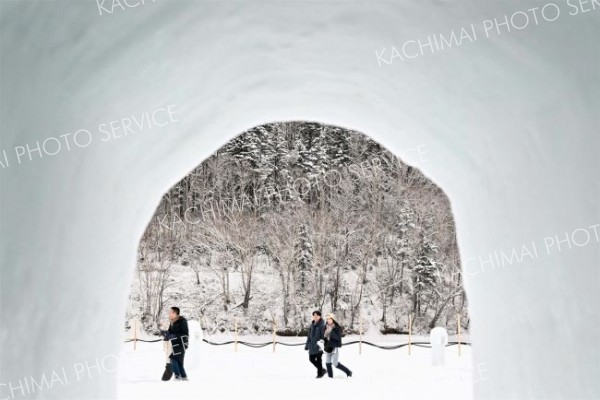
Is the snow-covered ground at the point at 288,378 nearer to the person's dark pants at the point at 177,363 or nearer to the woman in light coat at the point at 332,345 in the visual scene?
the person's dark pants at the point at 177,363

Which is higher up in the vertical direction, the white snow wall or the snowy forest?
the snowy forest

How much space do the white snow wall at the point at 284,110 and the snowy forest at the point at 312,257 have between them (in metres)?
25.5

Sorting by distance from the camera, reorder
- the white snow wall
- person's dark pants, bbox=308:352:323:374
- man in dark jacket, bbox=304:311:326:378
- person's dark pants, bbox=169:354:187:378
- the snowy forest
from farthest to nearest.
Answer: the snowy forest → person's dark pants, bbox=308:352:323:374 → man in dark jacket, bbox=304:311:326:378 → person's dark pants, bbox=169:354:187:378 → the white snow wall

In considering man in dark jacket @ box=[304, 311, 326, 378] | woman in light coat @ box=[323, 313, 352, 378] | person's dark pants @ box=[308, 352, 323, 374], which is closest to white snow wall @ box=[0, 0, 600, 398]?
woman in light coat @ box=[323, 313, 352, 378]

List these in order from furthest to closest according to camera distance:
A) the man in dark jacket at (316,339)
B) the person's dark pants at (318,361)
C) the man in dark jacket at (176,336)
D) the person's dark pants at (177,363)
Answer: the person's dark pants at (318,361), the man in dark jacket at (316,339), the person's dark pants at (177,363), the man in dark jacket at (176,336)

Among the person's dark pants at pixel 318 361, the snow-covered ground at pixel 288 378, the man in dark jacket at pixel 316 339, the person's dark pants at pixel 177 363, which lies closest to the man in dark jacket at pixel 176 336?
the person's dark pants at pixel 177 363

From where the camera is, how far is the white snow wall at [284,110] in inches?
104

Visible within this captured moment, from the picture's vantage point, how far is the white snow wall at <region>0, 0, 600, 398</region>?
264 centimetres

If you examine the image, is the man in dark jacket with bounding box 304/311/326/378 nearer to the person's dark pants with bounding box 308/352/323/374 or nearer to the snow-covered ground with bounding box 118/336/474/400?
the person's dark pants with bounding box 308/352/323/374

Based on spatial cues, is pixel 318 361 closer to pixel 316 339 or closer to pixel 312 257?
pixel 316 339

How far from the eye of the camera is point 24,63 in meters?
2.49

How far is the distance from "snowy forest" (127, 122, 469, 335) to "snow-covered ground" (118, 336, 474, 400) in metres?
10.1

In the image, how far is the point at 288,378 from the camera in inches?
486

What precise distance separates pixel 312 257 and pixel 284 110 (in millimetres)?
27027
